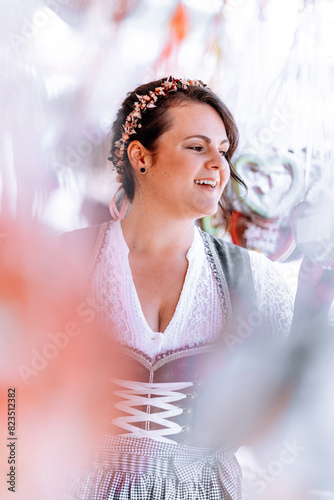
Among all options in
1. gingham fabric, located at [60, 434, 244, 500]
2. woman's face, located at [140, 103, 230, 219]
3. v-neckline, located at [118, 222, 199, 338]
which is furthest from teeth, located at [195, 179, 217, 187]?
gingham fabric, located at [60, 434, 244, 500]

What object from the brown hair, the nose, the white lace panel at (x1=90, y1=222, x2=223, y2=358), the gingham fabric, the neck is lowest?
the gingham fabric

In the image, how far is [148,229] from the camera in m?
0.81

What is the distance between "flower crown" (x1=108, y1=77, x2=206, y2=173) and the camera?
80 centimetres

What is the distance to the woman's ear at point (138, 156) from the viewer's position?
80 cm

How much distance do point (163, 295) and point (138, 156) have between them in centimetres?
23

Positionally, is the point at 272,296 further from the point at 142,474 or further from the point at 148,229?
the point at 142,474

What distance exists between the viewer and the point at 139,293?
802 millimetres

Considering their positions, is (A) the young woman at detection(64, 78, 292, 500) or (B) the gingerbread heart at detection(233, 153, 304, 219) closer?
(A) the young woman at detection(64, 78, 292, 500)

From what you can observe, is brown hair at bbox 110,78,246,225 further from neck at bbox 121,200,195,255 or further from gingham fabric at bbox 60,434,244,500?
gingham fabric at bbox 60,434,244,500

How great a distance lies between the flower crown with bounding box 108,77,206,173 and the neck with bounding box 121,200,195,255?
83mm

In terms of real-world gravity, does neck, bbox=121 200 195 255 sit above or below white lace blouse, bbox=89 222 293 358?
above

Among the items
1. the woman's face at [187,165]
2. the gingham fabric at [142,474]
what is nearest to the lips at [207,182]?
the woman's face at [187,165]

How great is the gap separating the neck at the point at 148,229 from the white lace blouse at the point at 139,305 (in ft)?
0.05

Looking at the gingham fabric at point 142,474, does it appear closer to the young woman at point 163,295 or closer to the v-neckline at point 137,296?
the young woman at point 163,295
